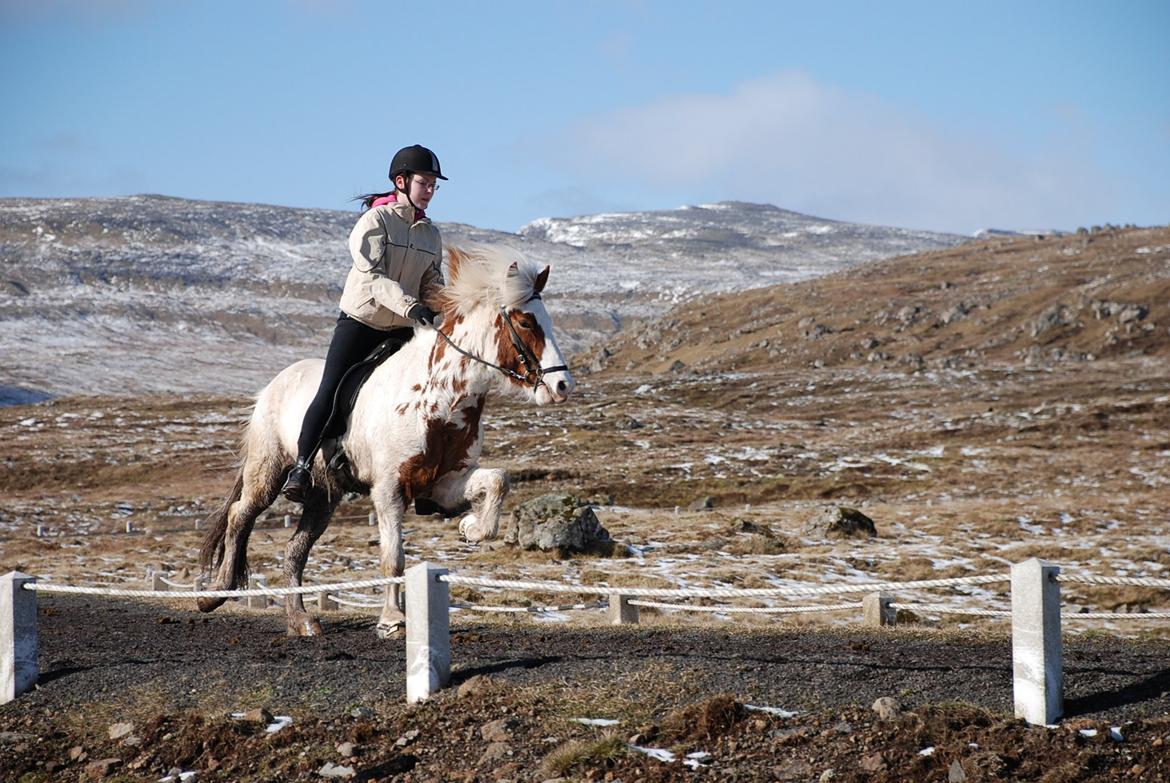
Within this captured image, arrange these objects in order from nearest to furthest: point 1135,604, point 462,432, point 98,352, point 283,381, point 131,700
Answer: point 131,700 < point 462,432 < point 283,381 < point 1135,604 < point 98,352

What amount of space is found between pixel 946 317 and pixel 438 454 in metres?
114

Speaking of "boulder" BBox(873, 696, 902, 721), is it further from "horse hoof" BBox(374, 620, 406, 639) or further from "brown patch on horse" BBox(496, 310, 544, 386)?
"horse hoof" BBox(374, 620, 406, 639)

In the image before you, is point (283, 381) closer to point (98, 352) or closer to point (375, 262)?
point (375, 262)

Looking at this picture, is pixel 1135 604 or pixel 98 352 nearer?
pixel 1135 604

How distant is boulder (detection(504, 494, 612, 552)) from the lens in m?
31.1

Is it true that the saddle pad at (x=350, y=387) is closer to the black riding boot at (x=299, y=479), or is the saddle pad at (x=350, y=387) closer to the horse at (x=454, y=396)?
the horse at (x=454, y=396)

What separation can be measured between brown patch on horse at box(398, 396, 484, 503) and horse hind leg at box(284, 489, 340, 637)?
188 centimetres

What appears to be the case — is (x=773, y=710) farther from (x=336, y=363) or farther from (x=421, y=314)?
(x=336, y=363)

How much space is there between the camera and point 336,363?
1173cm

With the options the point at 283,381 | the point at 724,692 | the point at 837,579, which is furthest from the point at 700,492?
the point at 724,692

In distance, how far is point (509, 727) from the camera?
827cm

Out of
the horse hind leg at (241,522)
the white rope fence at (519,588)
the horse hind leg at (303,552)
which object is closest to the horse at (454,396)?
the horse hind leg at (303,552)

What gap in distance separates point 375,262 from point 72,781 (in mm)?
5030

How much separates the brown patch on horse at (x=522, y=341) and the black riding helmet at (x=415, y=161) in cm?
177
